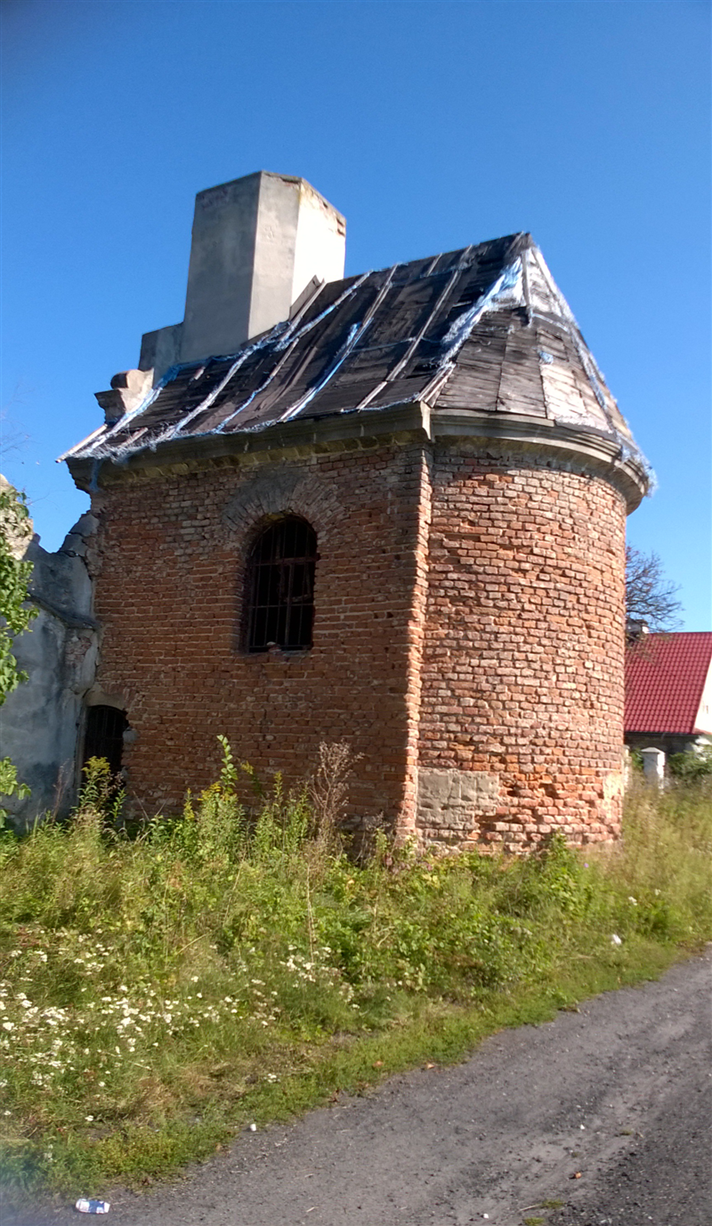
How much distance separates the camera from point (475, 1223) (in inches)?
141

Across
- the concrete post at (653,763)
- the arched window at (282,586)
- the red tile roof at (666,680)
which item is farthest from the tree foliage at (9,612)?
the red tile roof at (666,680)

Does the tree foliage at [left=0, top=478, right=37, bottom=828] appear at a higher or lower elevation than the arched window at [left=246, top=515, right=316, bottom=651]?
lower

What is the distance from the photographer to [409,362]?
9.63 meters

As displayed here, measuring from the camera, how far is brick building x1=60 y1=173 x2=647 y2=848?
8.43 metres

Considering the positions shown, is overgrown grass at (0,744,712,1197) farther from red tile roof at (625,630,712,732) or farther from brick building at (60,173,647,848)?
red tile roof at (625,630,712,732)

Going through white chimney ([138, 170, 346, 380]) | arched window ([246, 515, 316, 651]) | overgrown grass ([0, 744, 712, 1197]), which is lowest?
overgrown grass ([0, 744, 712, 1197])

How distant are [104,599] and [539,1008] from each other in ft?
22.0

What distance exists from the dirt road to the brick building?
307 centimetres

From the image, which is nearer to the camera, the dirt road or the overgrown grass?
the dirt road

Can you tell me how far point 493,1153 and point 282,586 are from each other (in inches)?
249

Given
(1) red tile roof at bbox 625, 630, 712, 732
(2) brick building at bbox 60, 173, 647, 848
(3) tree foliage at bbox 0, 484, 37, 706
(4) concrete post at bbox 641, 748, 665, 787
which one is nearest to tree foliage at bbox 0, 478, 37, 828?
(3) tree foliage at bbox 0, 484, 37, 706

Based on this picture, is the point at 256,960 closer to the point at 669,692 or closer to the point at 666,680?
the point at 669,692

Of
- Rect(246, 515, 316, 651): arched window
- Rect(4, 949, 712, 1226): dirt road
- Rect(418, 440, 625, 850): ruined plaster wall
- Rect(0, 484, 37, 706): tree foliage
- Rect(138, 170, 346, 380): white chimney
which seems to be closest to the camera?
Rect(4, 949, 712, 1226): dirt road

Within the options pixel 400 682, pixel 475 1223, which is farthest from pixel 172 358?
pixel 475 1223
